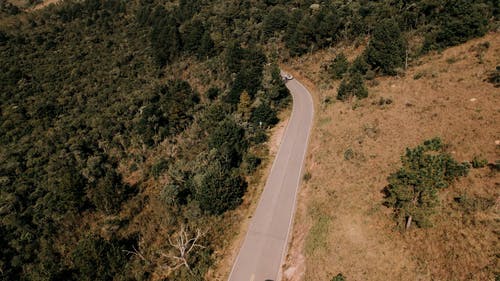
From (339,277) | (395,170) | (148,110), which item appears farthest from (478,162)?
(148,110)

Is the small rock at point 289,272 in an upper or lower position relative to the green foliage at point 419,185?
lower

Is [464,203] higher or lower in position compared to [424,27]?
lower

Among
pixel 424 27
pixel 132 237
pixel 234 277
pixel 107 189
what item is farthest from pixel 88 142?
pixel 424 27

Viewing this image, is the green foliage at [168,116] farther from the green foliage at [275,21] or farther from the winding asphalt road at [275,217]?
the green foliage at [275,21]

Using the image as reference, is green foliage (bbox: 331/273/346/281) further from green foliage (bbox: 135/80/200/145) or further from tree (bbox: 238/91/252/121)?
green foliage (bbox: 135/80/200/145)

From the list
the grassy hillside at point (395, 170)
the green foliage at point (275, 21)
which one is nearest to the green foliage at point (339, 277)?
the grassy hillside at point (395, 170)

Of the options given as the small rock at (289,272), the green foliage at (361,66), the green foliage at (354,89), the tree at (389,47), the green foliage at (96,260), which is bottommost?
the small rock at (289,272)

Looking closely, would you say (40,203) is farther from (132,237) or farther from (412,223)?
(412,223)
